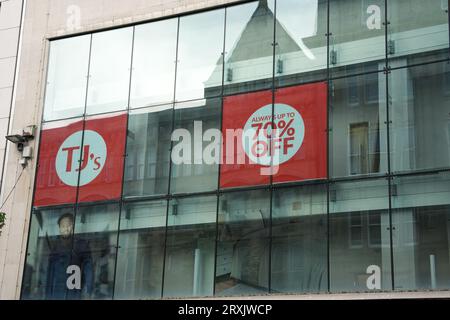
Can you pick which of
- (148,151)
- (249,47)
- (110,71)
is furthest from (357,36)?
(110,71)

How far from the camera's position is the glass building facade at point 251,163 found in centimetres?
2017

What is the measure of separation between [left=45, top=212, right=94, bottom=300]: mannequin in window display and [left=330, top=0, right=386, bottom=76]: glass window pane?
893 centimetres

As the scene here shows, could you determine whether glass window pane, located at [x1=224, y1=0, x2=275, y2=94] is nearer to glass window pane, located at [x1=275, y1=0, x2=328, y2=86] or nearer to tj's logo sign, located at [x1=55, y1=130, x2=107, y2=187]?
glass window pane, located at [x1=275, y1=0, x2=328, y2=86]

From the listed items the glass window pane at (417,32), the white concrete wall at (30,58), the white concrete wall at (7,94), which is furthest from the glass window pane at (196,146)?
the white concrete wall at (7,94)

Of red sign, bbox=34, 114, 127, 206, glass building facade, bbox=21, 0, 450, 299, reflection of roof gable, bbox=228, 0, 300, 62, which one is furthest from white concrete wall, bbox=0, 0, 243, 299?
reflection of roof gable, bbox=228, 0, 300, 62

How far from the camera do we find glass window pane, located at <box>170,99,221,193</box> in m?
22.5

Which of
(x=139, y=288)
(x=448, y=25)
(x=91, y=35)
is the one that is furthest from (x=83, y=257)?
(x=448, y=25)

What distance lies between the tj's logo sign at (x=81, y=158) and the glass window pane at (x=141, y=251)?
1.74 metres

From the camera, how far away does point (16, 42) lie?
27031 mm

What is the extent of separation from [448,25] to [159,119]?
8528 mm

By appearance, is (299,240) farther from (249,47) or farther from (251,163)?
(249,47)

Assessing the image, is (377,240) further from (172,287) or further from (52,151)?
(52,151)

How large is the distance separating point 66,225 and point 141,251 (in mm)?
2762

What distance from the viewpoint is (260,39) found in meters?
23.0
